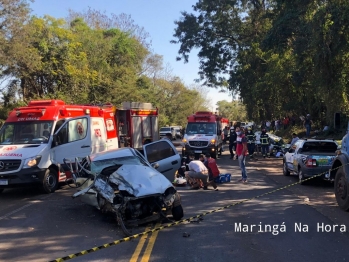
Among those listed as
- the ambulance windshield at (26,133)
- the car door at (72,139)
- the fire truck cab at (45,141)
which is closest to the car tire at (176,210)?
the fire truck cab at (45,141)

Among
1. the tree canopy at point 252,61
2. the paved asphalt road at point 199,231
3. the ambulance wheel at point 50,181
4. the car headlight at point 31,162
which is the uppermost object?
the tree canopy at point 252,61

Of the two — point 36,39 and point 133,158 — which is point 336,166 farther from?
point 36,39

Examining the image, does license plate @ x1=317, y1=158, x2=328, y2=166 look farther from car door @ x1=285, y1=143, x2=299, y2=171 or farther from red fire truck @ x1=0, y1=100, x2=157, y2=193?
red fire truck @ x1=0, y1=100, x2=157, y2=193

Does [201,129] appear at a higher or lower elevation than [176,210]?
higher

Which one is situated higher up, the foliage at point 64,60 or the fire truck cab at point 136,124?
the foliage at point 64,60

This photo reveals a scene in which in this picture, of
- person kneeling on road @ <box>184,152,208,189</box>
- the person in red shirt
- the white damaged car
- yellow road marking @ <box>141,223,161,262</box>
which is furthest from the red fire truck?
yellow road marking @ <box>141,223,161,262</box>

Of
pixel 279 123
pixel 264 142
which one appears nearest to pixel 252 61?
pixel 279 123

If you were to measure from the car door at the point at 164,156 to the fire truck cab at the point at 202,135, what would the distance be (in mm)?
9519

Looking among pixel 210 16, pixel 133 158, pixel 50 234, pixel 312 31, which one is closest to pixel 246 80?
pixel 210 16

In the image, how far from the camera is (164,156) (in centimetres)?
1253

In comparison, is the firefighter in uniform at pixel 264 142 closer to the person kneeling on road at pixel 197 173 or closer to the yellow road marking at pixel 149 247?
the person kneeling on road at pixel 197 173

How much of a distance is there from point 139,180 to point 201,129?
50.0 feet

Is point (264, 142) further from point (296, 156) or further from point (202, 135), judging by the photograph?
point (296, 156)

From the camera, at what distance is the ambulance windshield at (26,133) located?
12.5m
